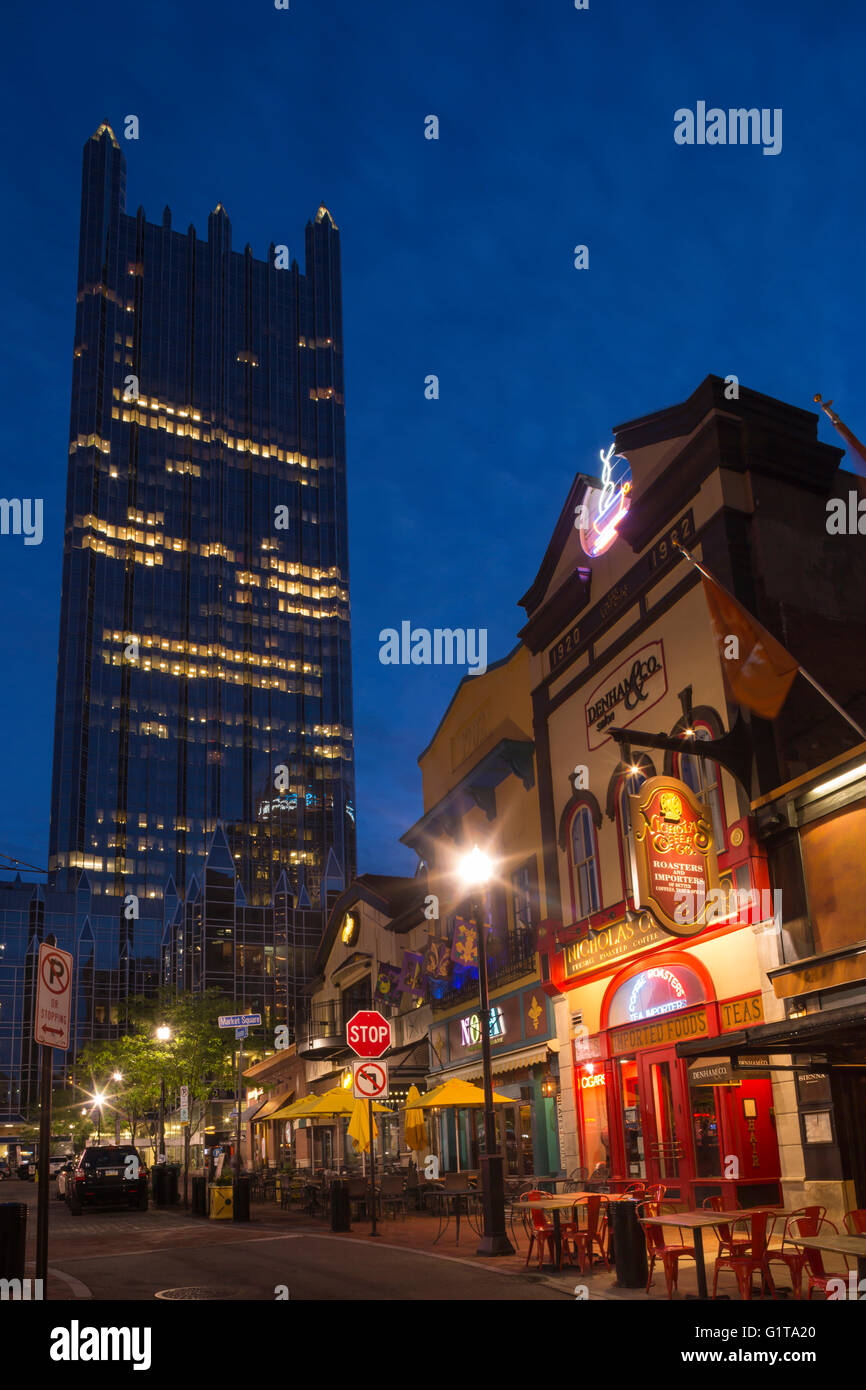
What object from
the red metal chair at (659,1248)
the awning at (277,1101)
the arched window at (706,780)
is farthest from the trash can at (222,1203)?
the awning at (277,1101)

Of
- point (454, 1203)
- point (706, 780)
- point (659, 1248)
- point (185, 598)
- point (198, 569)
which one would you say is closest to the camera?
point (659, 1248)

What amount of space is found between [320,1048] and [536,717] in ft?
64.6

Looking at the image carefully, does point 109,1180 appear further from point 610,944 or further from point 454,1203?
point 610,944

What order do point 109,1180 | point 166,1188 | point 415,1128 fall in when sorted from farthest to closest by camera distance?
point 166,1188 < point 109,1180 < point 415,1128

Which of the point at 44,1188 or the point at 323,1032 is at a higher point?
the point at 323,1032

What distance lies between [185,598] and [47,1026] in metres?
157

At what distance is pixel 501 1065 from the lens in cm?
2708

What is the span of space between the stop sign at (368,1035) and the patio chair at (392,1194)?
5447 mm

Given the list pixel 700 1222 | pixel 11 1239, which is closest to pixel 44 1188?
pixel 11 1239

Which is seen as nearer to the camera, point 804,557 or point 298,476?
point 804,557

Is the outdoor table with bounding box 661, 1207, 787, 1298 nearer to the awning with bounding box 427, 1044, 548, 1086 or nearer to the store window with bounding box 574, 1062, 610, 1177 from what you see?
the store window with bounding box 574, 1062, 610, 1177
